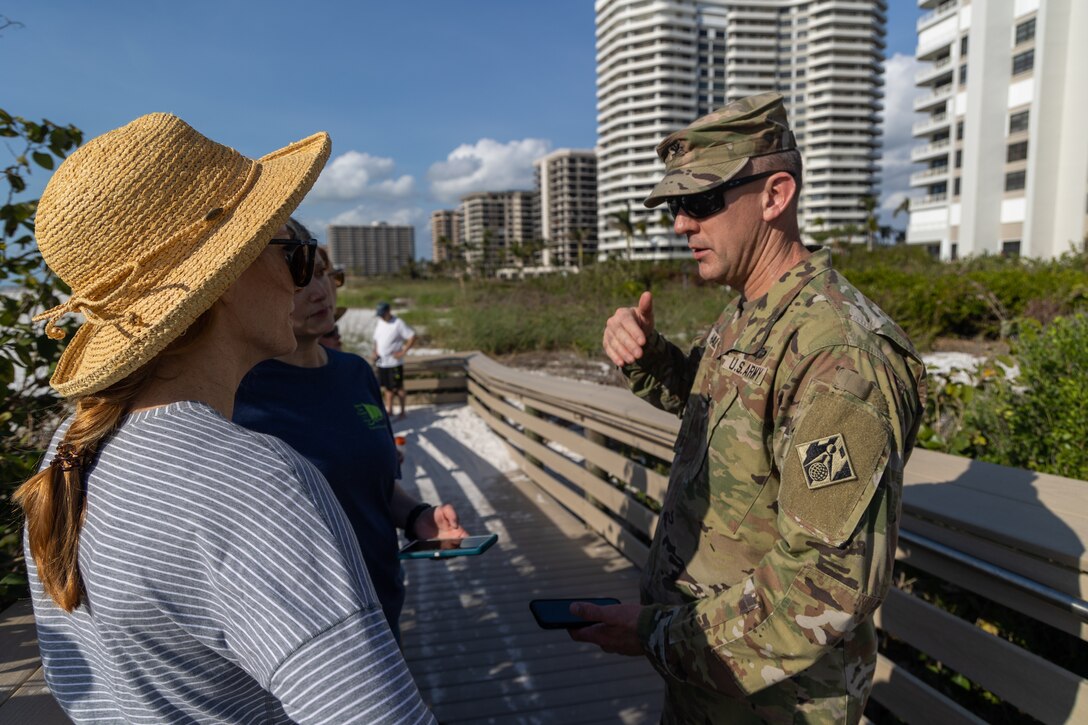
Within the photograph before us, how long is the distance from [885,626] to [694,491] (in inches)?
40.2

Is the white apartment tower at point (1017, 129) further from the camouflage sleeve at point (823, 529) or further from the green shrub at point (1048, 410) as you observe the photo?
the camouflage sleeve at point (823, 529)

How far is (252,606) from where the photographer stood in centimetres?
78

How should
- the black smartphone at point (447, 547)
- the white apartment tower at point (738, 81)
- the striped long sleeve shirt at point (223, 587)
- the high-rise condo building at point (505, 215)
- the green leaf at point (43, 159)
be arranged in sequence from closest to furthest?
the striped long sleeve shirt at point (223, 587) → the black smartphone at point (447, 547) → the green leaf at point (43, 159) → the white apartment tower at point (738, 81) → the high-rise condo building at point (505, 215)

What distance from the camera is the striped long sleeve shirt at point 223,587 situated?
76cm

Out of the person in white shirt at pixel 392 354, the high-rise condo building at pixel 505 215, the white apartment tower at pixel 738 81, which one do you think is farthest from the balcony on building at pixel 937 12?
the high-rise condo building at pixel 505 215

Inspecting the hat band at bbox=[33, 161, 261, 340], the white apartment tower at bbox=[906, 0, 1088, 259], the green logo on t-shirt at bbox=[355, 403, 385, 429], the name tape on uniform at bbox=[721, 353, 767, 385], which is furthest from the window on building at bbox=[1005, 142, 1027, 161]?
the hat band at bbox=[33, 161, 261, 340]

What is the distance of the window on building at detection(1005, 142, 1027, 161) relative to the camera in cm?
4369

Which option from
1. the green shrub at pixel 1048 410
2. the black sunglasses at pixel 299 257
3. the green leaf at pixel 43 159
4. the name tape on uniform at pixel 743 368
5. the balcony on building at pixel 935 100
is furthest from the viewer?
the balcony on building at pixel 935 100

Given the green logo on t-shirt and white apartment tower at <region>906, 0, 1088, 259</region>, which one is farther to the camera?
white apartment tower at <region>906, 0, 1088, 259</region>

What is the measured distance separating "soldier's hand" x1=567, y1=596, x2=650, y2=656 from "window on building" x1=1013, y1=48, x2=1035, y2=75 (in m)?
54.3

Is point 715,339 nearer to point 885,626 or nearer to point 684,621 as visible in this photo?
point 684,621

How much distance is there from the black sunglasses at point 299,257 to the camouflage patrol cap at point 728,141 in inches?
35.7

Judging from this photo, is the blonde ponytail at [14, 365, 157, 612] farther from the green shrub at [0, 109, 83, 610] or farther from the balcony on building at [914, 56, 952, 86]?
the balcony on building at [914, 56, 952, 86]

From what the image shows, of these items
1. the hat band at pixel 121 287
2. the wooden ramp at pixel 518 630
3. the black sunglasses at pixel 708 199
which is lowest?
the wooden ramp at pixel 518 630
